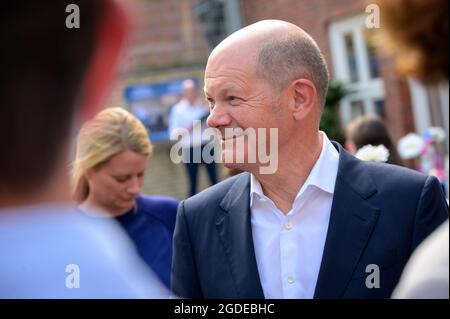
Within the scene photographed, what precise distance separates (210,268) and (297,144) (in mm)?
488

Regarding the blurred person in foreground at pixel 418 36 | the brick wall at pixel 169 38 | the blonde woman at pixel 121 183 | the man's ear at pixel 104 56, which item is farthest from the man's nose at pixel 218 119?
the brick wall at pixel 169 38

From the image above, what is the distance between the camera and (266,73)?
2.67 metres

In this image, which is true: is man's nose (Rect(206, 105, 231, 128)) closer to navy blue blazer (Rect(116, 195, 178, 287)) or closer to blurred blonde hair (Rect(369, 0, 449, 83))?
blurred blonde hair (Rect(369, 0, 449, 83))

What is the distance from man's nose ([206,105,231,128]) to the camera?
2.61 metres

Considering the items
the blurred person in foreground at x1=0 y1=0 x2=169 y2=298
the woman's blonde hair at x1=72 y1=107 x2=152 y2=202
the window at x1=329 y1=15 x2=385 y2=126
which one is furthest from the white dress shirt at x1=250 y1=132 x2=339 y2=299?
the window at x1=329 y1=15 x2=385 y2=126

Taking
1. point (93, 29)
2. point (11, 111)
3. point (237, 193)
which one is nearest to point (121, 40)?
point (93, 29)

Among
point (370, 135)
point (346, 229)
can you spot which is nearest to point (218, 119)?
point (346, 229)

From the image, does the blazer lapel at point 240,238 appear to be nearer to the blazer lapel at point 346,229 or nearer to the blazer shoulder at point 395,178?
the blazer lapel at point 346,229

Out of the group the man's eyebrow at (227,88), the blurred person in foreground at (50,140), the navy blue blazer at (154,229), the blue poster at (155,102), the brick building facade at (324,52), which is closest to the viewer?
the blurred person in foreground at (50,140)

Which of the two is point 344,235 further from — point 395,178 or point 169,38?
point 169,38

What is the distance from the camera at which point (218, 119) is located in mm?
2611

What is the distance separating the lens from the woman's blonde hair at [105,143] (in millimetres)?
3977
